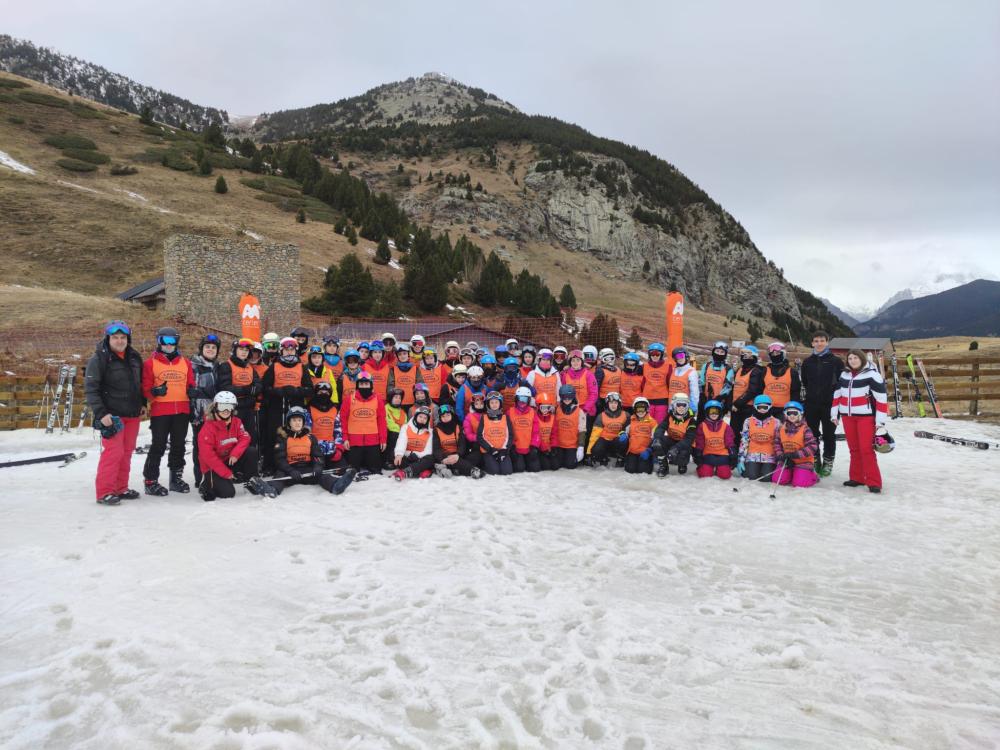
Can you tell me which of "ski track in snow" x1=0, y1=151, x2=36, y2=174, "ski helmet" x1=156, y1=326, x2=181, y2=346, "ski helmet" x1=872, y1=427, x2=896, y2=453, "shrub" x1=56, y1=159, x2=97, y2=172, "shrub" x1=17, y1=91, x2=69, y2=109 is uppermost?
"shrub" x1=17, y1=91, x2=69, y2=109

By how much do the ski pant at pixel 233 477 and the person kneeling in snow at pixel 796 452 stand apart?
6563 mm

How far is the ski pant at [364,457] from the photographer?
7484 millimetres

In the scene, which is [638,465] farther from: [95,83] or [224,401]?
[95,83]

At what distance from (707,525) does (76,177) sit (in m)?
48.1

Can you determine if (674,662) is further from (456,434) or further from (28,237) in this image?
(28,237)

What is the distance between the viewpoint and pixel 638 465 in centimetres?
782

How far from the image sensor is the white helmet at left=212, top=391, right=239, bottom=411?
6266 mm

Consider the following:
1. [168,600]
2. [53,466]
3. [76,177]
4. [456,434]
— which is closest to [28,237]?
[76,177]

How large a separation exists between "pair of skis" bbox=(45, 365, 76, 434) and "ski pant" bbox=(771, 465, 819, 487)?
13859mm

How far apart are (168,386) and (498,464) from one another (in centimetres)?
420

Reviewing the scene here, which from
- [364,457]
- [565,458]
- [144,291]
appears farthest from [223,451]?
[144,291]

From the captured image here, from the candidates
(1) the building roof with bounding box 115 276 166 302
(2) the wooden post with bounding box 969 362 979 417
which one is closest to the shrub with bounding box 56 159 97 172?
(1) the building roof with bounding box 115 276 166 302

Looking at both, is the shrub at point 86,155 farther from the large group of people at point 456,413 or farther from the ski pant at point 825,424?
the ski pant at point 825,424

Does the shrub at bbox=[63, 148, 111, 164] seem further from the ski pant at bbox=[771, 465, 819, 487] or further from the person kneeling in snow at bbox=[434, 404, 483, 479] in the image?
the ski pant at bbox=[771, 465, 819, 487]
